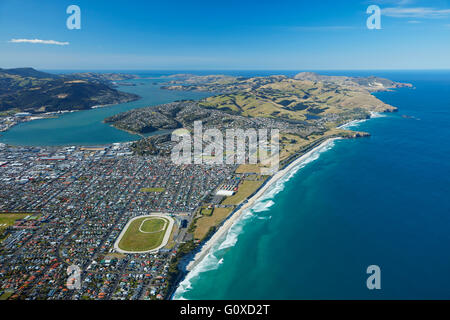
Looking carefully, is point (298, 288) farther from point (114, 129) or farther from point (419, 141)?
point (114, 129)

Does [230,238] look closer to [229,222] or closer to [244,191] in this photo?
[229,222]

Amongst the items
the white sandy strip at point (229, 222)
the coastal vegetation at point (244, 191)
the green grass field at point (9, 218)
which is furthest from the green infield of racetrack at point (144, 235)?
the green grass field at point (9, 218)

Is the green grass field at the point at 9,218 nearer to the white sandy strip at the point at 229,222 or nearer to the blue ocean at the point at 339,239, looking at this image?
the white sandy strip at the point at 229,222

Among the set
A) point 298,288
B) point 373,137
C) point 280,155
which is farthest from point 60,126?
point 373,137

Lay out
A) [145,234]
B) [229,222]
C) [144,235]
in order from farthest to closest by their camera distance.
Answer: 1. [229,222]
2. [145,234]
3. [144,235]

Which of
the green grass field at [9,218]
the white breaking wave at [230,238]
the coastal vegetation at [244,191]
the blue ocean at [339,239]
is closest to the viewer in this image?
the blue ocean at [339,239]

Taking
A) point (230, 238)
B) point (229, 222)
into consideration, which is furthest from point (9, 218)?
point (230, 238)
